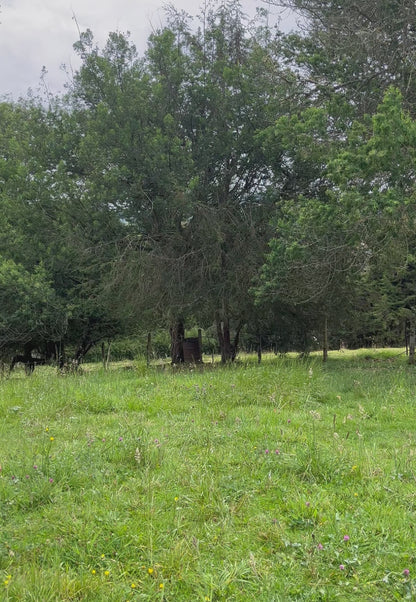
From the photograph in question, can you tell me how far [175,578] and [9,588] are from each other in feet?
2.71

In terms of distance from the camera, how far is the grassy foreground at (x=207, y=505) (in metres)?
2.40

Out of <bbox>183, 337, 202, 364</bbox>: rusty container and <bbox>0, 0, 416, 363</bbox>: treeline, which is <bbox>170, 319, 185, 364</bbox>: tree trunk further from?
<bbox>0, 0, 416, 363</bbox>: treeline

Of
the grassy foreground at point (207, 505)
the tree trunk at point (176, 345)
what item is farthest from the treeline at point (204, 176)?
the grassy foreground at point (207, 505)

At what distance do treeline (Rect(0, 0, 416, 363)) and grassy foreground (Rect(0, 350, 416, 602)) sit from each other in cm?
536

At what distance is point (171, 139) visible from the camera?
11.9m

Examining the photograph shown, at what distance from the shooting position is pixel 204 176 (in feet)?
42.1

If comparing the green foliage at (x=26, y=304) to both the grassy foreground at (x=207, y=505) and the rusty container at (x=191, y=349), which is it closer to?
the rusty container at (x=191, y=349)

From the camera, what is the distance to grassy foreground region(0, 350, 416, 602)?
2.40m

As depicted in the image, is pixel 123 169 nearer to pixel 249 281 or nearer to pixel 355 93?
pixel 249 281

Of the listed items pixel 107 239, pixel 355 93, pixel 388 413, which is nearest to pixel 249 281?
pixel 107 239

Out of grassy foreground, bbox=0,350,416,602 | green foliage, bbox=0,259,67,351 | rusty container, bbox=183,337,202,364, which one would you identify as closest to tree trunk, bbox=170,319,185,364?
rusty container, bbox=183,337,202,364

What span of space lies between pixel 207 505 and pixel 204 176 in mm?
10813

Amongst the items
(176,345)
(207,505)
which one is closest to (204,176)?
(176,345)

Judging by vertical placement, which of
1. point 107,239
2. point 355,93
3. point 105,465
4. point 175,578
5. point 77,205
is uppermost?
point 355,93
